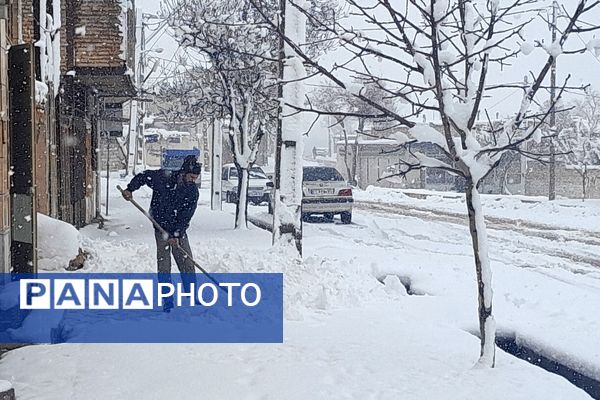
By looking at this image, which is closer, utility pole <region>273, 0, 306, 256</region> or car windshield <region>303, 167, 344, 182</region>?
utility pole <region>273, 0, 306, 256</region>

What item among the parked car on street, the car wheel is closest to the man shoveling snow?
the parked car on street

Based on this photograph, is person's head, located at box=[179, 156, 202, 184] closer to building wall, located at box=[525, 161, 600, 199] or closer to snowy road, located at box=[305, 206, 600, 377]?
snowy road, located at box=[305, 206, 600, 377]

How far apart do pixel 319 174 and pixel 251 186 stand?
8075mm

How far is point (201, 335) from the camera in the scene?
573 centimetres

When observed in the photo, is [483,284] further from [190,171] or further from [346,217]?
[346,217]

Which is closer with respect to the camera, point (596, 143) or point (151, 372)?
point (151, 372)

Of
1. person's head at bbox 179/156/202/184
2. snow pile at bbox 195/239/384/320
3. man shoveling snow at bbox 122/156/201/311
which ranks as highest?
person's head at bbox 179/156/202/184

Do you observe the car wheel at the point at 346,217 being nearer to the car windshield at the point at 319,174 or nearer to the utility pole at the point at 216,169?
the car windshield at the point at 319,174

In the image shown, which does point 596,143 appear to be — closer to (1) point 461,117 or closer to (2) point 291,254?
(2) point 291,254

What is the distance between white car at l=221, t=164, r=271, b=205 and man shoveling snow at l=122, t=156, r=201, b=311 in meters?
19.5

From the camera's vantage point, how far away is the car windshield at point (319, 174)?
64.8 feet

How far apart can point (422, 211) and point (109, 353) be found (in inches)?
802

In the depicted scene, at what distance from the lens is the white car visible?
2769cm

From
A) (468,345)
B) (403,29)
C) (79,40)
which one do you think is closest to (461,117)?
(403,29)
